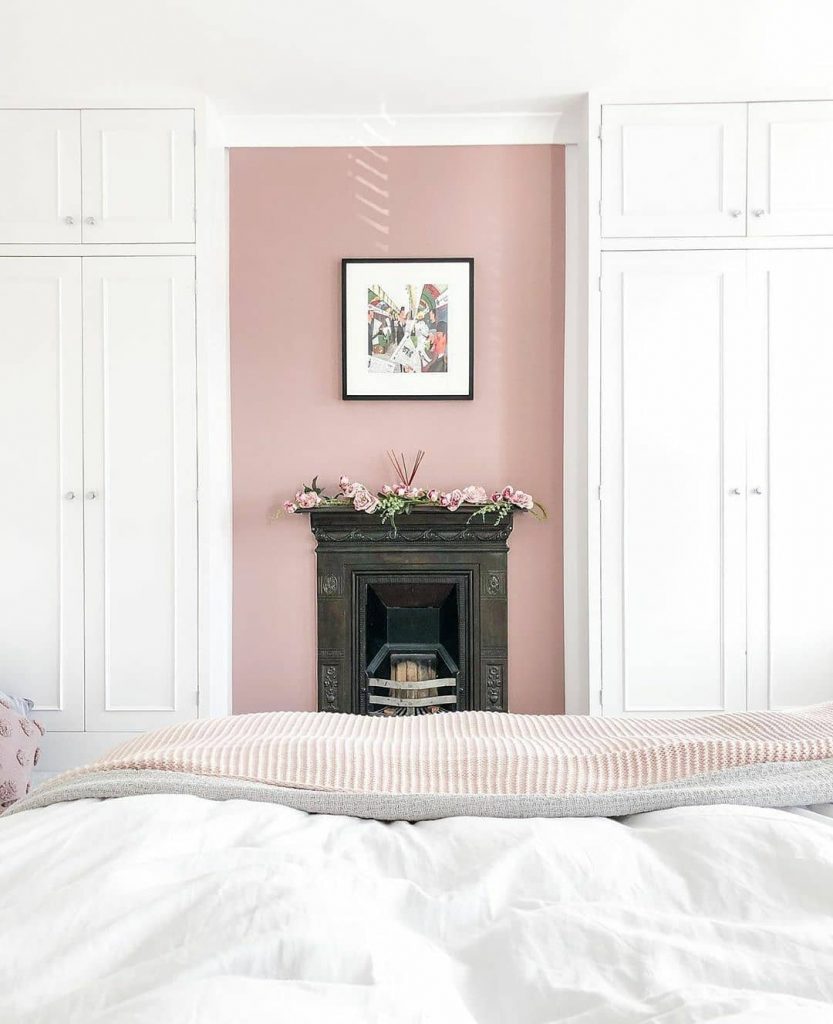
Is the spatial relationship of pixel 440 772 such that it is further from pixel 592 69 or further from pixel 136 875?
pixel 592 69

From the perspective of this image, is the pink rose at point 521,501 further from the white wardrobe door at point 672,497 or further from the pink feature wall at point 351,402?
the white wardrobe door at point 672,497

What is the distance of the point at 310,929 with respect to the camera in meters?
0.64

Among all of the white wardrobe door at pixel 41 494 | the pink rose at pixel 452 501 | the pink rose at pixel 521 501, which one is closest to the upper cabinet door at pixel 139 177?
the white wardrobe door at pixel 41 494

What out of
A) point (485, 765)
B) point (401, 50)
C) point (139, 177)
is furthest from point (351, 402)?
point (485, 765)

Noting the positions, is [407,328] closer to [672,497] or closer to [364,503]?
[364,503]

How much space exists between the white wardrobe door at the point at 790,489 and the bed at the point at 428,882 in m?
1.93

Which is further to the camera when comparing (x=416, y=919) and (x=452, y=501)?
(x=452, y=501)

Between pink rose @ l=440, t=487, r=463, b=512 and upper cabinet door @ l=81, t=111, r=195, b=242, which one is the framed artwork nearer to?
pink rose @ l=440, t=487, r=463, b=512

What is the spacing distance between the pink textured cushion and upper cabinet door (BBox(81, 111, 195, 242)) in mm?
1839

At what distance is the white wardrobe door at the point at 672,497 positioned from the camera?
3096 millimetres

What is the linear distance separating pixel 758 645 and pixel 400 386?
A: 1.79m

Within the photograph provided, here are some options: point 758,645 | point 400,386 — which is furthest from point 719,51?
point 758,645

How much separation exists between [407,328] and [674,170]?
122 centimetres

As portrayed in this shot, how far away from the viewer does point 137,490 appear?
3115 millimetres
